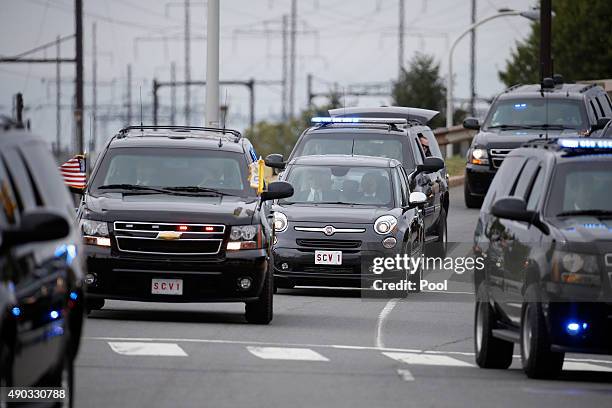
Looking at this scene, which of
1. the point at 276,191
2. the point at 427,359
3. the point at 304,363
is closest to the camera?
the point at 304,363

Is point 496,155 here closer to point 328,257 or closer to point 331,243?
point 331,243

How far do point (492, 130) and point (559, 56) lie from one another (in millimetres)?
57245

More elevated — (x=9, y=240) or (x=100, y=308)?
(x=9, y=240)

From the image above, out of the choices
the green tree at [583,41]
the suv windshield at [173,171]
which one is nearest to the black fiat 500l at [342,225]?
the suv windshield at [173,171]

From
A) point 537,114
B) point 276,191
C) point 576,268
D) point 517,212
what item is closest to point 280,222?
point 276,191

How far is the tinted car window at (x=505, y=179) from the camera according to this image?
51.0 ft

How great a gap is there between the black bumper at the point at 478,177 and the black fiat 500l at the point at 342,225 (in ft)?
30.6

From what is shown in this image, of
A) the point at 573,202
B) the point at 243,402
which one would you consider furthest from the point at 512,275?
the point at 243,402

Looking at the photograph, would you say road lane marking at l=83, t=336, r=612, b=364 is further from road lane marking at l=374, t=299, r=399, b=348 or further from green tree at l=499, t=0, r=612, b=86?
green tree at l=499, t=0, r=612, b=86

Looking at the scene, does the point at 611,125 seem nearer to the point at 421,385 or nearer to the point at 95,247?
the point at 95,247

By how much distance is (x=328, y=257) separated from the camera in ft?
75.3

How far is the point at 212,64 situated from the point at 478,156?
5198 millimetres

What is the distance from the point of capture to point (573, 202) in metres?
14.4

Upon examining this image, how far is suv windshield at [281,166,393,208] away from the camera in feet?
78.9
